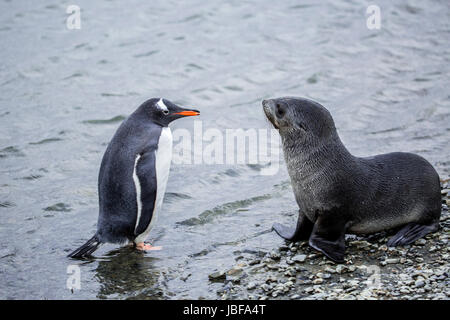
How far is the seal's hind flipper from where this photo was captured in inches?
229

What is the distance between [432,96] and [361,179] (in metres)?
5.60

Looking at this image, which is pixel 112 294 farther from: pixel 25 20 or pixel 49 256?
pixel 25 20

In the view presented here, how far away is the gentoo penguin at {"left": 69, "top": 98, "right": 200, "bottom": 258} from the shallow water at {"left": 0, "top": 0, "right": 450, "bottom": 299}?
225 mm

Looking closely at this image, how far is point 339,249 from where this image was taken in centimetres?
569

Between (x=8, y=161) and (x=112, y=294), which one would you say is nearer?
(x=112, y=294)

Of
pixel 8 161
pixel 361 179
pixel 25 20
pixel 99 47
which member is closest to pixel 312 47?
pixel 99 47

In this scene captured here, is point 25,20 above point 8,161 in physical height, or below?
above

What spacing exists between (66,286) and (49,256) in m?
0.72

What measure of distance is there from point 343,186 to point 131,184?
74.0 inches

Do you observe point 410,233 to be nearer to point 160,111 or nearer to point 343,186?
point 343,186

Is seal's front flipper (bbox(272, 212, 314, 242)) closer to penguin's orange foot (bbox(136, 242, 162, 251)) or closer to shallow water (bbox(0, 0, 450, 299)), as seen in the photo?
shallow water (bbox(0, 0, 450, 299))
